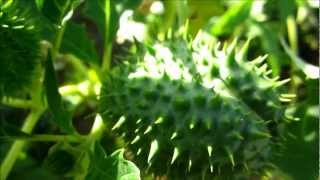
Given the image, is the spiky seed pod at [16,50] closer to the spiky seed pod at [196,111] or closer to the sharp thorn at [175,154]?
the spiky seed pod at [196,111]

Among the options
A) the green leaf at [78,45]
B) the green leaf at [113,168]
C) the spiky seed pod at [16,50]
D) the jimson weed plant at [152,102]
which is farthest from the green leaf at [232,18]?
the green leaf at [113,168]

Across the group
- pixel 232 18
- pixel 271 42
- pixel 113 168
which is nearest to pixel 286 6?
pixel 232 18

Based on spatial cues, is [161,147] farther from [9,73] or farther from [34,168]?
[34,168]

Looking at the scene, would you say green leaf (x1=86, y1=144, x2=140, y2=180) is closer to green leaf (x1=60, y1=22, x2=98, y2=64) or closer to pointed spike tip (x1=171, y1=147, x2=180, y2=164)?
pointed spike tip (x1=171, y1=147, x2=180, y2=164)

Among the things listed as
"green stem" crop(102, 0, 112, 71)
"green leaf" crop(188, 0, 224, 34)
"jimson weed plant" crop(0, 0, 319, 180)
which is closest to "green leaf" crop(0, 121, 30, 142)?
"jimson weed plant" crop(0, 0, 319, 180)

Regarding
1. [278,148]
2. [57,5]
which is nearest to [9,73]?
[57,5]

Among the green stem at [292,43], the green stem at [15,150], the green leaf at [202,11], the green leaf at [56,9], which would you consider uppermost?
the green leaf at [56,9]

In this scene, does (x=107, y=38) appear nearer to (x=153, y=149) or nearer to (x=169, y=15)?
(x=169, y=15)
